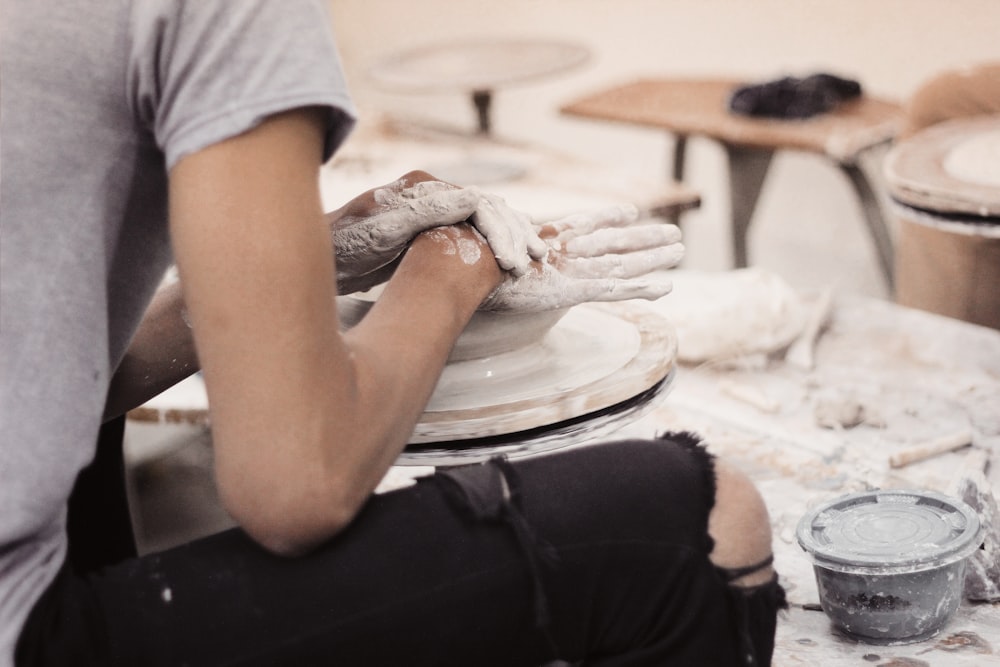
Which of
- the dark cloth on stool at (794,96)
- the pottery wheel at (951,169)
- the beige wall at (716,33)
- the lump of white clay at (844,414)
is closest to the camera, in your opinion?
the lump of white clay at (844,414)

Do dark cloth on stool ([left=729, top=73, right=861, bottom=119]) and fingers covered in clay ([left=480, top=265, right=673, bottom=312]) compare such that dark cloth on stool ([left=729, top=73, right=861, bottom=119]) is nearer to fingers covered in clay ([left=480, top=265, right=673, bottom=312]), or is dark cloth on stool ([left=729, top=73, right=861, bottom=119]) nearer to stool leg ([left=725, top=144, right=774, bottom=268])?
stool leg ([left=725, top=144, right=774, bottom=268])

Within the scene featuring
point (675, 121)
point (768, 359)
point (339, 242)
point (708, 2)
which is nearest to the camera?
point (339, 242)

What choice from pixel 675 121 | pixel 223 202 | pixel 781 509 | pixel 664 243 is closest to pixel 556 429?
pixel 664 243

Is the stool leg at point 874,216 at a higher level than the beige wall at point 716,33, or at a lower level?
lower

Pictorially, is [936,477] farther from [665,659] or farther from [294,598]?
[294,598]

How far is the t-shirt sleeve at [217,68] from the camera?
0.77 metres

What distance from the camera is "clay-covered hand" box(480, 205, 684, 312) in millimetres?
1173

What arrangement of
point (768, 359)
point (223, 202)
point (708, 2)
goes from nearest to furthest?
point (223, 202) → point (768, 359) → point (708, 2)

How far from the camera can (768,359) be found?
1.90m

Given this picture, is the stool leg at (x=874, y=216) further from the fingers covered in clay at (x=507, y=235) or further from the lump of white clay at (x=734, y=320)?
the fingers covered in clay at (x=507, y=235)

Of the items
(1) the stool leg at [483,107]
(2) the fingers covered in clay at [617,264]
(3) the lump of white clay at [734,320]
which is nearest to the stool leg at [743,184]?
(1) the stool leg at [483,107]

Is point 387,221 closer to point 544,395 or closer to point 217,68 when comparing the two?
point 544,395

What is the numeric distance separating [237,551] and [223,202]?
280mm

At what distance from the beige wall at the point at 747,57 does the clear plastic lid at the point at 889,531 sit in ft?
8.18
